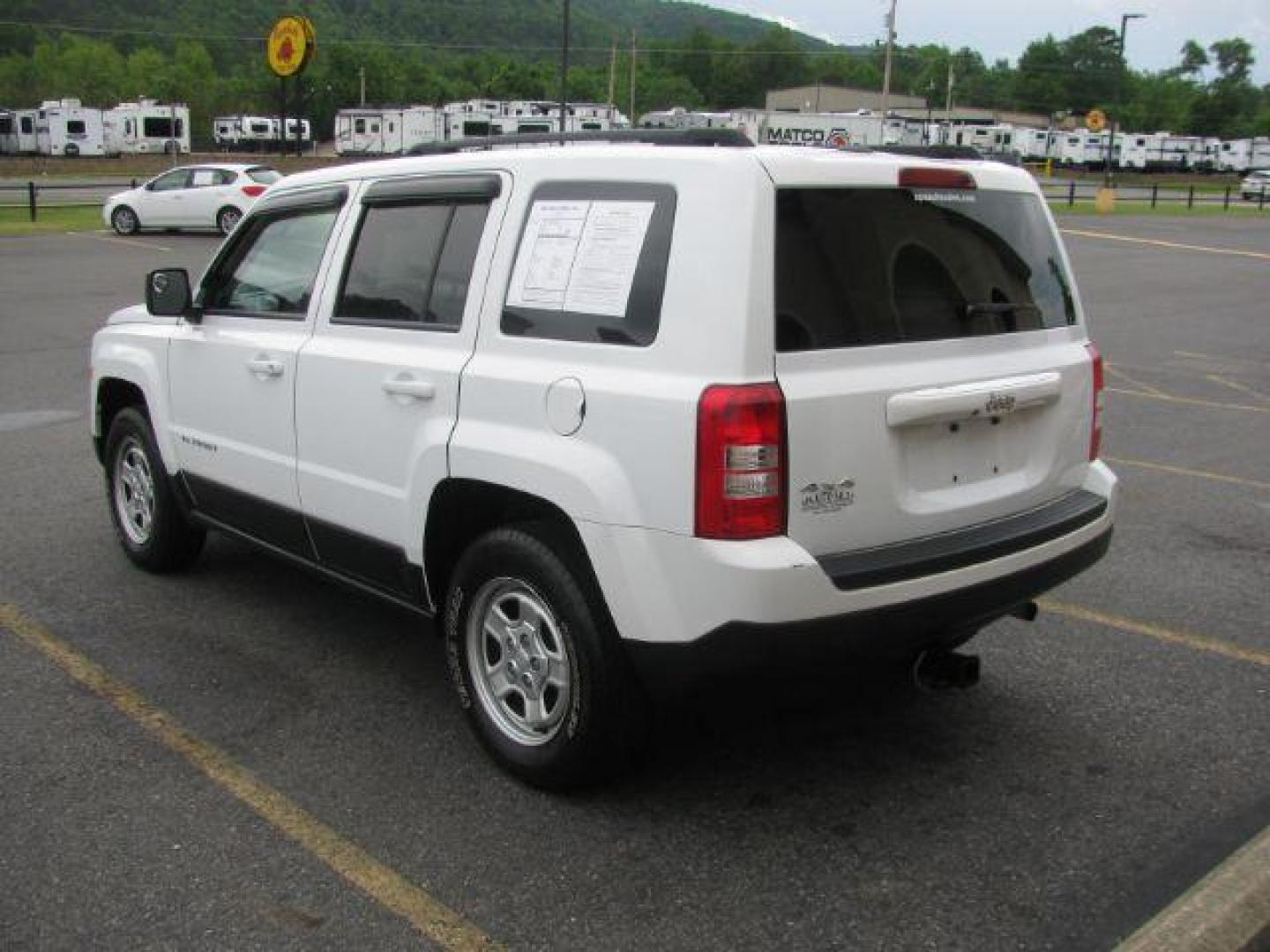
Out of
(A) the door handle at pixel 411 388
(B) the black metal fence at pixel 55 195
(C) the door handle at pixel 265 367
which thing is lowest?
(B) the black metal fence at pixel 55 195

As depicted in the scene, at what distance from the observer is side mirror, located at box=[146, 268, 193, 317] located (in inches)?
203

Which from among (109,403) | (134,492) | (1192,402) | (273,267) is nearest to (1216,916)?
(273,267)

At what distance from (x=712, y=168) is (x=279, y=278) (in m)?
2.19

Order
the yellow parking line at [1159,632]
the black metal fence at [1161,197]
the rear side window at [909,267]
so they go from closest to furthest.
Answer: the rear side window at [909,267], the yellow parking line at [1159,632], the black metal fence at [1161,197]

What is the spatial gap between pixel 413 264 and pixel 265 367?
84 centimetres

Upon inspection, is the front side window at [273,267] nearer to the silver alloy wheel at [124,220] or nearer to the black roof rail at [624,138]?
the black roof rail at [624,138]

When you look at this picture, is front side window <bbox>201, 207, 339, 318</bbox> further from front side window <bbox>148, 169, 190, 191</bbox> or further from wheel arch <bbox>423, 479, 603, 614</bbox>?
front side window <bbox>148, 169, 190, 191</bbox>

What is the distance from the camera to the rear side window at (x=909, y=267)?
331 cm

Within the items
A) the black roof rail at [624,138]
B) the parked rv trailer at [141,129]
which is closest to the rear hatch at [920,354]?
the black roof rail at [624,138]

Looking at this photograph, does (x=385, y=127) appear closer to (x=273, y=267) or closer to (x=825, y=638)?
(x=273, y=267)

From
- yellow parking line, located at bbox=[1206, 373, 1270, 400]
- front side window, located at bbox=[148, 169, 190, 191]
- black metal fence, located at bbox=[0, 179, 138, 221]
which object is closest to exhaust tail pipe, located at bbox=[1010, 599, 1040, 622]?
Result: yellow parking line, located at bbox=[1206, 373, 1270, 400]

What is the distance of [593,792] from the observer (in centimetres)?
372

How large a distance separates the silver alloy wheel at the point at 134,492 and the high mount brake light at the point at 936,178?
3.63m

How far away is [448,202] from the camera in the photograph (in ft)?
13.2
